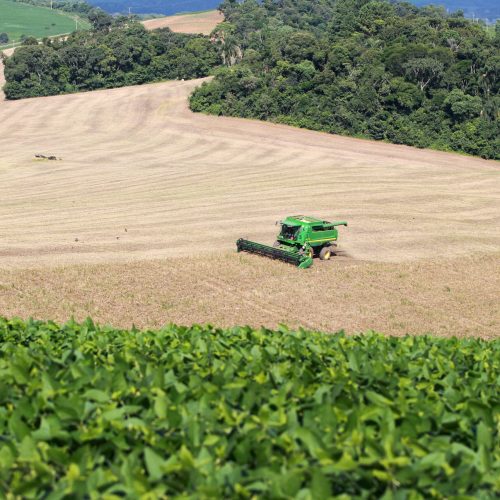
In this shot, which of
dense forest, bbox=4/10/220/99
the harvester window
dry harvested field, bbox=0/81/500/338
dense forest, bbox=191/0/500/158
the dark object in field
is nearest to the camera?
dry harvested field, bbox=0/81/500/338

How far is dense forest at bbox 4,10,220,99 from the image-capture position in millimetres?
109438

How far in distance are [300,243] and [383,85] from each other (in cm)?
4948

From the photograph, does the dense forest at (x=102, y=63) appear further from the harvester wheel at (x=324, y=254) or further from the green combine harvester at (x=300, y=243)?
the harvester wheel at (x=324, y=254)

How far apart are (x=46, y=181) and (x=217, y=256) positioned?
28.2 meters

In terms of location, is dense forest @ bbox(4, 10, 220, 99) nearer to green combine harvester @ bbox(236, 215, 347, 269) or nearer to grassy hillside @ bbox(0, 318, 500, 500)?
green combine harvester @ bbox(236, 215, 347, 269)

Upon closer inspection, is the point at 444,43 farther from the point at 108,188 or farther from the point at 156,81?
the point at 108,188

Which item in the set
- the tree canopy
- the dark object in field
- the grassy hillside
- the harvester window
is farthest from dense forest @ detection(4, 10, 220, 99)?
the grassy hillside

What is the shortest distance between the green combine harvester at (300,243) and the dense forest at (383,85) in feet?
141

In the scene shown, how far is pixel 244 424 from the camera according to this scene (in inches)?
405

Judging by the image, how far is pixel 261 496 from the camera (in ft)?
27.9

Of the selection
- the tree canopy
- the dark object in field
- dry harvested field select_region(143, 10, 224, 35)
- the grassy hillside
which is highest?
dry harvested field select_region(143, 10, 224, 35)

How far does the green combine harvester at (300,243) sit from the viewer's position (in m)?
36.7

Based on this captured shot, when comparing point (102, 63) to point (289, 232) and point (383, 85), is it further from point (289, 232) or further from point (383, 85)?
point (289, 232)

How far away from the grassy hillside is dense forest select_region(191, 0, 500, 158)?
67253 millimetres
